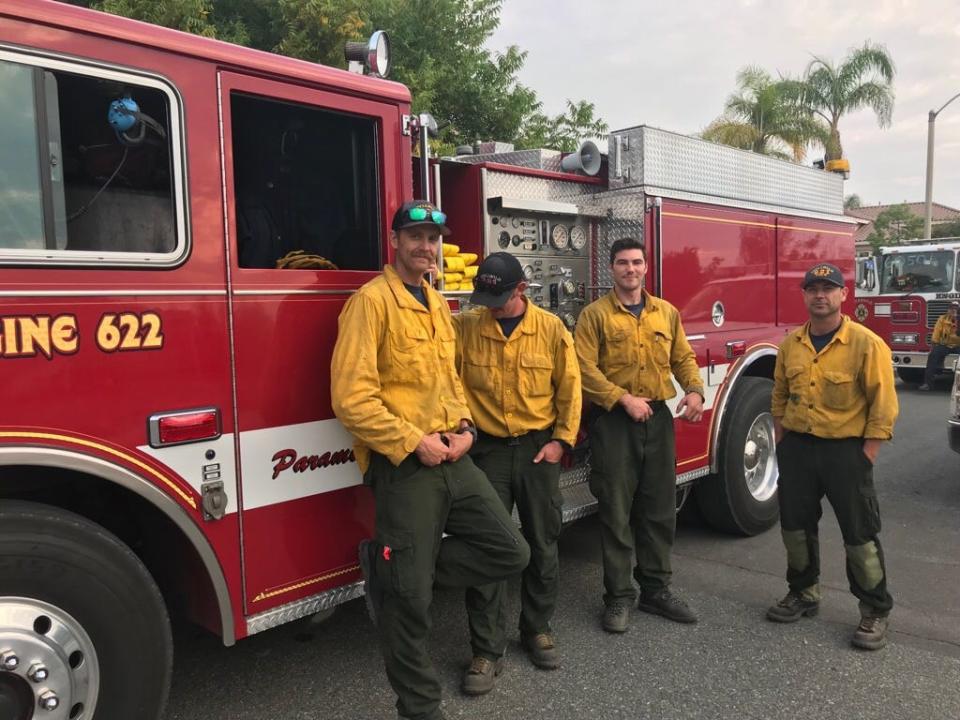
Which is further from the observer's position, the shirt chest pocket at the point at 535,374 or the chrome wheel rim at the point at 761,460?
the chrome wheel rim at the point at 761,460

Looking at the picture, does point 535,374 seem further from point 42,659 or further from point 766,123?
point 766,123

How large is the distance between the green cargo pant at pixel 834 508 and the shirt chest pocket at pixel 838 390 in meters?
0.17

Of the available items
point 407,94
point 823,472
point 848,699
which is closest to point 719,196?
point 823,472

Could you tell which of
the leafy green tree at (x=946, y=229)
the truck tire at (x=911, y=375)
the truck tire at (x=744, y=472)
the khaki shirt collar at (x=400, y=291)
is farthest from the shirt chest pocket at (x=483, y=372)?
the leafy green tree at (x=946, y=229)

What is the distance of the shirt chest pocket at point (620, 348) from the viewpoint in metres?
3.90

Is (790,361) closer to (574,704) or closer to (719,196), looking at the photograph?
(719,196)

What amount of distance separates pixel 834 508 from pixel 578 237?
2038 millimetres

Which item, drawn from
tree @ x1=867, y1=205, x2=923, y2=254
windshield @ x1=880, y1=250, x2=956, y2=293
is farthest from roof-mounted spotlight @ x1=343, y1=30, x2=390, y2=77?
tree @ x1=867, y1=205, x2=923, y2=254

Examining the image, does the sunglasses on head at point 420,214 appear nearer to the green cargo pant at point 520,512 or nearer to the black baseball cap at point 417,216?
the black baseball cap at point 417,216

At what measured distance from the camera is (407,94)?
3.18 meters

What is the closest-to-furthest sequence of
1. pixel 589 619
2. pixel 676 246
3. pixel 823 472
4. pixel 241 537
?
pixel 241 537
pixel 823 472
pixel 589 619
pixel 676 246

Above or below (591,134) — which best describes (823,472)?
below

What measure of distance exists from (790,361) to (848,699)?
155 cm

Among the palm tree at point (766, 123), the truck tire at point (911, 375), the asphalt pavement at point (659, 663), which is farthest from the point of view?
the palm tree at point (766, 123)
